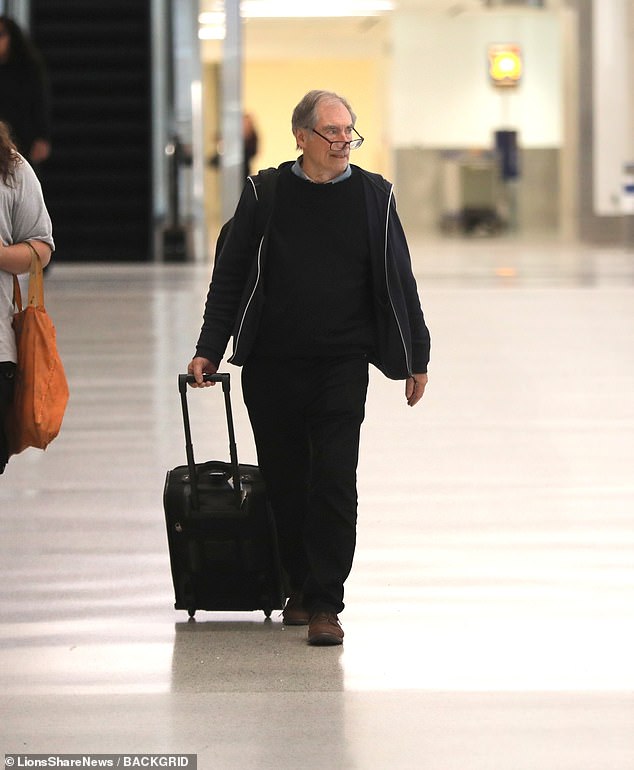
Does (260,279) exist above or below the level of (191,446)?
above

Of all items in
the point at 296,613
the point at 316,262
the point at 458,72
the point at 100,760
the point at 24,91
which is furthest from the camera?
the point at 458,72

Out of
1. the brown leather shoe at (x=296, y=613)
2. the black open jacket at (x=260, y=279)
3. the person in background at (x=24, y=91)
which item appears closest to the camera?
the black open jacket at (x=260, y=279)

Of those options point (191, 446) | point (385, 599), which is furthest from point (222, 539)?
point (385, 599)

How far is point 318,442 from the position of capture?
13.3ft

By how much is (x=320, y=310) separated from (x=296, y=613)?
30.9 inches

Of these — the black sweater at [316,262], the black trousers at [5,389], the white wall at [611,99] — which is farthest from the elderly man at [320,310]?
the white wall at [611,99]

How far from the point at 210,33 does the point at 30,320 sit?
1151 inches

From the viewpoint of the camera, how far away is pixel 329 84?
129ft

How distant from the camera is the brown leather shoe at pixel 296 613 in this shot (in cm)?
417

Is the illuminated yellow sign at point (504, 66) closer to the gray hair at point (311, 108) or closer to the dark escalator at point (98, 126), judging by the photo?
the dark escalator at point (98, 126)

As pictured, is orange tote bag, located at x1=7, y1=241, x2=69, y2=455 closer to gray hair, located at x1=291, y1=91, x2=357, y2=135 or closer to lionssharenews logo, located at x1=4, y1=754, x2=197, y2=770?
gray hair, located at x1=291, y1=91, x2=357, y2=135

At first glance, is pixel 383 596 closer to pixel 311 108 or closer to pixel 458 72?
pixel 311 108

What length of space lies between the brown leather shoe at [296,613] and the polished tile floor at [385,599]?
0.06 m

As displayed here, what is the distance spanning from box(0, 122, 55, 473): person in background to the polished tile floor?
675 mm
